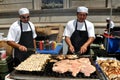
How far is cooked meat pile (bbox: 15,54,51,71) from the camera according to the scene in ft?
9.42

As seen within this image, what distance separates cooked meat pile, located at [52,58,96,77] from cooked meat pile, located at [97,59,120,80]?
0.28 meters

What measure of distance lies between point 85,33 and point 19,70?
192cm

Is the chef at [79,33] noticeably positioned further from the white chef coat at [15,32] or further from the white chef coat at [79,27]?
the white chef coat at [15,32]

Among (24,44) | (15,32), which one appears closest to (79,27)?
(24,44)

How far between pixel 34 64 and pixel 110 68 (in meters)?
1.13

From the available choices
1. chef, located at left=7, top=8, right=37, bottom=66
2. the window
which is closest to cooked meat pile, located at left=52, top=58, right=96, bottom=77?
chef, located at left=7, top=8, right=37, bottom=66

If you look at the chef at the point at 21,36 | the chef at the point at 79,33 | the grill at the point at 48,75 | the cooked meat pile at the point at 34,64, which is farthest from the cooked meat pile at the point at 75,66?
the chef at the point at 21,36

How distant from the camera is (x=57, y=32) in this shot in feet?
27.2

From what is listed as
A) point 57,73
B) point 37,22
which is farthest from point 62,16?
point 57,73

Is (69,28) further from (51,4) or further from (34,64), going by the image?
(51,4)

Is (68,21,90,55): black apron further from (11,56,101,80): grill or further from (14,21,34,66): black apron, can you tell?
(11,56,101,80): grill

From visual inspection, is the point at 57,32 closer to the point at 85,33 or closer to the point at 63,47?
the point at 63,47

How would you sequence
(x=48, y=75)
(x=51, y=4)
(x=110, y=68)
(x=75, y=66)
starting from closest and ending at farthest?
(x=48, y=75)
(x=75, y=66)
(x=110, y=68)
(x=51, y=4)

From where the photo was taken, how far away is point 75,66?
9.78 feet
